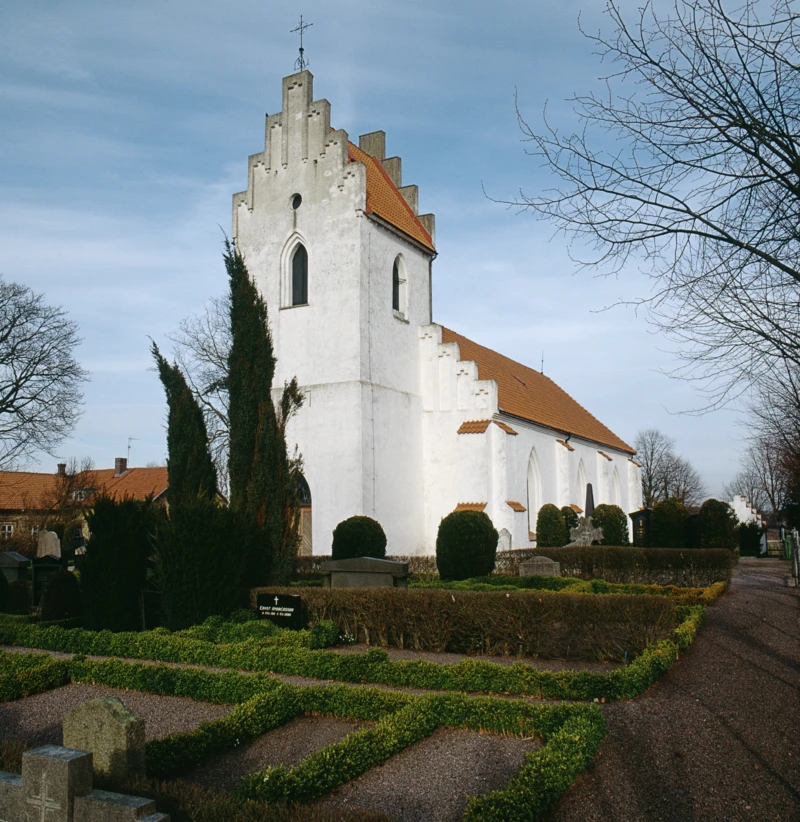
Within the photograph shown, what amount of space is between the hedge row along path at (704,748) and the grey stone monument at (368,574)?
459cm

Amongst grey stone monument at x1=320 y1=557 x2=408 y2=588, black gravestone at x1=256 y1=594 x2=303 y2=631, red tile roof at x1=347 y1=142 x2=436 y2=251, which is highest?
red tile roof at x1=347 y1=142 x2=436 y2=251

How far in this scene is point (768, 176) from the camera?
206 inches

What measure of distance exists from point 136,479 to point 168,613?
39.6 meters

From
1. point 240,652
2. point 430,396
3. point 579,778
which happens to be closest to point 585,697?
point 579,778

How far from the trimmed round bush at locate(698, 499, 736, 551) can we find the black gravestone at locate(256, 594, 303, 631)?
686 inches

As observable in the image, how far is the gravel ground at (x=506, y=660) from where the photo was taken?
30.1 ft

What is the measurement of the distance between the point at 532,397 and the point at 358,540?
1536cm

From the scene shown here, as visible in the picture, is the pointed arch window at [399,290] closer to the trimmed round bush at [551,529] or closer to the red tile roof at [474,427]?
the red tile roof at [474,427]

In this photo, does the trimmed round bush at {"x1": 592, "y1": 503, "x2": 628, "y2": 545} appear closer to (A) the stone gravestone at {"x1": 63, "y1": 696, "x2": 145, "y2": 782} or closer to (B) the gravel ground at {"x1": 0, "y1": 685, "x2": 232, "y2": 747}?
(B) the gravel ground at {"x1": 0, "y1": 685, "x2": 232, "y2": 747}

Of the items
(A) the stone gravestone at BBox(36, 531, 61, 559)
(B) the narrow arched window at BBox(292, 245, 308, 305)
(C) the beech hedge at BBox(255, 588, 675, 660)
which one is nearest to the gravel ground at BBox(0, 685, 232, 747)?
(C) the beech hedge at BBox(255, 588, 675, 660)

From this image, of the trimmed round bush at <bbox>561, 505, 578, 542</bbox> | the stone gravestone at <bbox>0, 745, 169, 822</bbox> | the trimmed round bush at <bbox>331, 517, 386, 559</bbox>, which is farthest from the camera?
the trimmed round bush at <bbox>561, 505, 578, 542</bbox>

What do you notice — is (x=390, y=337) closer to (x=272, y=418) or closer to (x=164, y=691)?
(x=272, y=418)

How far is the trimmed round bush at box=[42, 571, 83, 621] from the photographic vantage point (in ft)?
40.7

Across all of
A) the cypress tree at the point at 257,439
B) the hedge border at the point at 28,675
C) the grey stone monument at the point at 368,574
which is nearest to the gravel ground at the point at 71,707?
the hedge border at the point at 28,675
